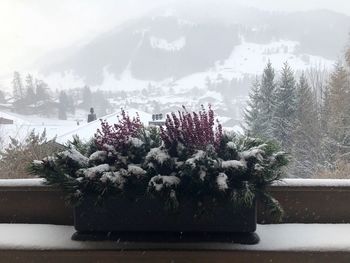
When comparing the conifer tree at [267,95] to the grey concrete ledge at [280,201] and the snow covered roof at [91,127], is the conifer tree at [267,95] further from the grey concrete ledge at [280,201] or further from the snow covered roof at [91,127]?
the grey concrete ledge at [280,201]

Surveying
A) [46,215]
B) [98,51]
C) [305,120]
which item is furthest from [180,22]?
[46,215]

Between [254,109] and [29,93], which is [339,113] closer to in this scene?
[254,109]

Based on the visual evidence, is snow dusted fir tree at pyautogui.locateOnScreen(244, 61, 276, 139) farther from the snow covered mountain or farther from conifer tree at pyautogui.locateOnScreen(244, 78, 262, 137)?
the snow covered mountain

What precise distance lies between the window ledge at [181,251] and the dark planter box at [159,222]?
0.05 meters

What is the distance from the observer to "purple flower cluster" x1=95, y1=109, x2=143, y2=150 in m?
2.01

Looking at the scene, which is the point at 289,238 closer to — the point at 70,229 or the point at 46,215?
the point at 70,229

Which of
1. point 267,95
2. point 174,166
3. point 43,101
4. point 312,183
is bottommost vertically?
point 312,183

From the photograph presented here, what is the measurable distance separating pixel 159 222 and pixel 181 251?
172 mm

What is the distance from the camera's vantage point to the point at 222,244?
1.85m

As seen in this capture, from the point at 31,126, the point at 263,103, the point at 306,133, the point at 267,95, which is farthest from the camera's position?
the point at 263,103

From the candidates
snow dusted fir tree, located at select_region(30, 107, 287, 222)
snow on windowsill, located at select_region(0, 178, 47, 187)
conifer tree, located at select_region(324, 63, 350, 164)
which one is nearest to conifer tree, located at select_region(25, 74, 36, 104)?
conifer tree, located at select_region(324, 63, 350, 164)

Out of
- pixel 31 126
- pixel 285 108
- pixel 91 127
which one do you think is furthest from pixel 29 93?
pixel 285 108

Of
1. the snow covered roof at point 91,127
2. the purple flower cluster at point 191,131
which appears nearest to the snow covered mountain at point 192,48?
the snow covered roof at point 91,127

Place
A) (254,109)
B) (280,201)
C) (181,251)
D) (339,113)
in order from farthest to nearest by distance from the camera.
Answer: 1. (254,109)
2. (339,113)
3. (280,201)
4. (181,251)
